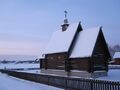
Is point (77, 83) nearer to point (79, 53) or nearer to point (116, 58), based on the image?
point (79, 53)

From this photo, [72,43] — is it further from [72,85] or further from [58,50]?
[72,85]

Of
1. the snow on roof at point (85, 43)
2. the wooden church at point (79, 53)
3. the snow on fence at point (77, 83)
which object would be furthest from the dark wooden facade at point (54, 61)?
the snow on fence at point (77, 83)

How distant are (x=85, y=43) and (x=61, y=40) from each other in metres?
7.85

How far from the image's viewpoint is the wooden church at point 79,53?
119 feet

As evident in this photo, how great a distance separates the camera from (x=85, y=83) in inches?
743

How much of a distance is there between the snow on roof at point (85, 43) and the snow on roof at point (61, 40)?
5.00 ft

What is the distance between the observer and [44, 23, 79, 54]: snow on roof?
4128 centimetres

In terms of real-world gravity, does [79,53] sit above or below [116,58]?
above

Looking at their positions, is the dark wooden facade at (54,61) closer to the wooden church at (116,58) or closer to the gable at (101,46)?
the gable at (101,46)

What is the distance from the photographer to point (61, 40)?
147 feet

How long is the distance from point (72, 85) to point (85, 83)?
2129mm

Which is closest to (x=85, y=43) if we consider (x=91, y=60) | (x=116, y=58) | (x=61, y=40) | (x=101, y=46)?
(x=101, y=46)

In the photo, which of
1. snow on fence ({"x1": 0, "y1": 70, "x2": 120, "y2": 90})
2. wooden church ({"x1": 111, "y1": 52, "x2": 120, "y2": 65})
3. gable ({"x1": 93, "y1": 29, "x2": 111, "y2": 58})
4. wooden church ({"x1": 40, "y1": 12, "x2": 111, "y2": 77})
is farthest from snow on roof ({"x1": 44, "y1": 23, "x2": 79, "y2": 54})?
wooden church ({"x1": 111, "y1": 52, "x2": 120, "y2": 65})

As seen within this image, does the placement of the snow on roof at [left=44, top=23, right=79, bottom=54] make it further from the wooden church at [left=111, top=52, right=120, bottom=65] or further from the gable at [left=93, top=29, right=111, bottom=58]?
the wooden church at [left=111, top=52, right=120, bottom=65]
